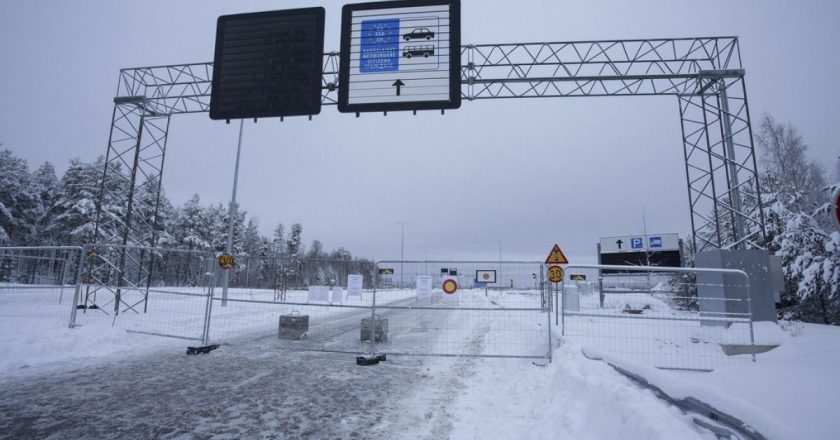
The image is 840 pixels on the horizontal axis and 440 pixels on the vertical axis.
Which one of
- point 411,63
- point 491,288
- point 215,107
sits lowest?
point 491,288

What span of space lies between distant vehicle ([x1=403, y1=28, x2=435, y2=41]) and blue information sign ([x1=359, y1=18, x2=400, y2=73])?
26 centimetres

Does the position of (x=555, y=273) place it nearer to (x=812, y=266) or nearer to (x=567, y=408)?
(x=567, y=408)

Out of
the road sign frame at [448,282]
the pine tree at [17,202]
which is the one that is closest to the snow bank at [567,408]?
the road sign frame at [448,282]

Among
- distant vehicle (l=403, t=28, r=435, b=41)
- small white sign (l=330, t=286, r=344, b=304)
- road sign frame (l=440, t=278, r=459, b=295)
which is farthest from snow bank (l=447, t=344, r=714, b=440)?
distant vehicle (l=403, t=28, r=435, b=41)

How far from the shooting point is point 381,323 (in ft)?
35.9

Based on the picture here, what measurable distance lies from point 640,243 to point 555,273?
23.8 metres

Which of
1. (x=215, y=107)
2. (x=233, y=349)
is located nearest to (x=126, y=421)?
(x=233, y=349)

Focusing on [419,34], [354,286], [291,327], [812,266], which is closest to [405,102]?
[419,34]

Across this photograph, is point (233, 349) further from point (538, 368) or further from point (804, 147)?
point (804, 147)

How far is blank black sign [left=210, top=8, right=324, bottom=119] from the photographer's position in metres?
10.7

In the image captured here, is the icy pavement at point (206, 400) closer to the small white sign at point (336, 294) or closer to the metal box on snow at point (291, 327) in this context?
the small white sign at point (336, 294)

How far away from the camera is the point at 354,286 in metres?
10.3

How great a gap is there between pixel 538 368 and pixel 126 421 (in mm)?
6483

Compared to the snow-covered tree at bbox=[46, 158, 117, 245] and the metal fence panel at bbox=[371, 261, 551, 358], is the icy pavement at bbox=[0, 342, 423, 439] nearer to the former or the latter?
the metal fence panel at bbox=[371, 261, 551, 358]
